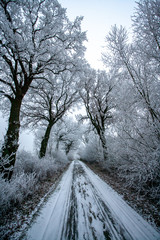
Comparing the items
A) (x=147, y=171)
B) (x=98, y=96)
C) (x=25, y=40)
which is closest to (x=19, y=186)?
(x=147, y=171)

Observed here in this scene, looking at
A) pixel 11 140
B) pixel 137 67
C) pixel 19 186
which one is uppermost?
pixel 137 67

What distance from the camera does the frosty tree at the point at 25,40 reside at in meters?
3.32

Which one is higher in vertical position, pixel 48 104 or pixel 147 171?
pixel 48 104

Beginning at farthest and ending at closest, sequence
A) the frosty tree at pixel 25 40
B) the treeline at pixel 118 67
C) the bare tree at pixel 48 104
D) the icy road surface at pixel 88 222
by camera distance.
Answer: the bare tree at pixel 48 104
the frosty tree at pixel 25 40
the treeline at pixel 118 67
the icy road surface at pixel 88 222

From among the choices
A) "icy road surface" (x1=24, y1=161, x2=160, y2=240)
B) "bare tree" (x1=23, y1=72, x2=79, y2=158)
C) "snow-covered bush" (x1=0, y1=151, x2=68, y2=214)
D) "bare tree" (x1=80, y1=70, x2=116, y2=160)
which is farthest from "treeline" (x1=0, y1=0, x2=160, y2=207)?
"bare tree" (x1=80, y1=70, x2=116, y2=160)

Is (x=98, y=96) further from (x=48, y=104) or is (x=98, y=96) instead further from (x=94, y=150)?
(x=94, y=150)

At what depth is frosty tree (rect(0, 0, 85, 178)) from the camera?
10.9ft

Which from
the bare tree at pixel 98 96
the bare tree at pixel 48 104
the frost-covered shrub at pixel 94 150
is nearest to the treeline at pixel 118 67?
the bare tree at pixel 48 104

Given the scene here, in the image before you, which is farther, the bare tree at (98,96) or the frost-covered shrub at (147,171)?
the bare tree at (98,96)

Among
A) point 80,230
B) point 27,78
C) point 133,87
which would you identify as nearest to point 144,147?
point 133,87

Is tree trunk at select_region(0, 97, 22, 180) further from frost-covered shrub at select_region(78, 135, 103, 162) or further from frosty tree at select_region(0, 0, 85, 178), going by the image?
frost-covered shrub at select_region(78, 135, 103, 162)

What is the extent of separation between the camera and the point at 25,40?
3457mm

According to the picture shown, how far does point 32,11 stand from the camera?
12.9 feet

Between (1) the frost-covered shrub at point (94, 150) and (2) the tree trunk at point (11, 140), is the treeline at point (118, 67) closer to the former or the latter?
(2) the tree trunk at point (11, 140)
